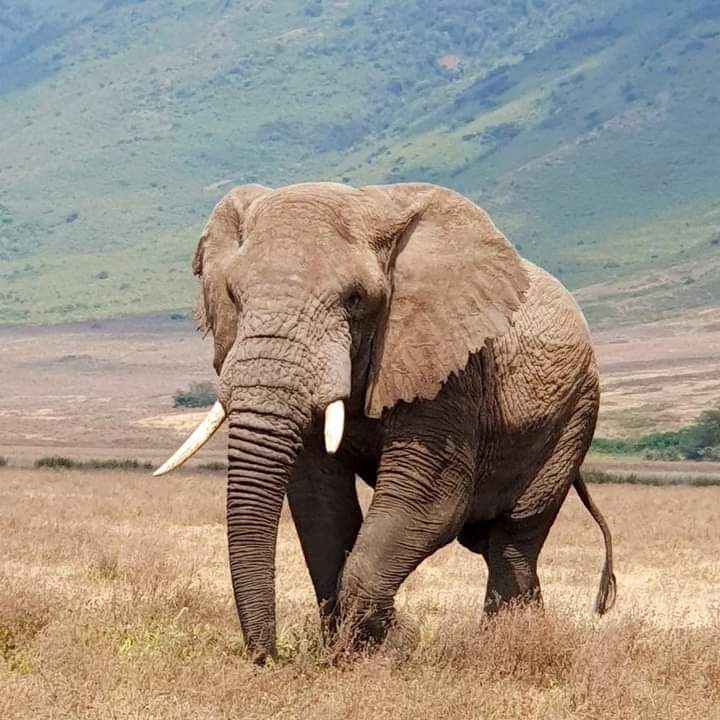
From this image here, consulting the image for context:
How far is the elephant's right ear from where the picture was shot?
8852mm

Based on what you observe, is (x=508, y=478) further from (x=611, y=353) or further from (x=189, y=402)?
(x=611, y=353)

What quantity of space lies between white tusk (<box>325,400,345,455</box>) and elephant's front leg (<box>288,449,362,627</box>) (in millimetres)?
938

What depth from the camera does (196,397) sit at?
85812 millimetres

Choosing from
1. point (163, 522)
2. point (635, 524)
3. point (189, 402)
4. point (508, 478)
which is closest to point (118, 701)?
point (508, 478)

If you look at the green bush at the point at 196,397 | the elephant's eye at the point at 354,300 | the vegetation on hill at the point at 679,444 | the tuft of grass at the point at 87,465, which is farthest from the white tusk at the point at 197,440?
the green bush at the point at 196,397

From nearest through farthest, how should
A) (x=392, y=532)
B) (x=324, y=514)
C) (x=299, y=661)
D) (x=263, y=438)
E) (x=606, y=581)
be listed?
(x=263, y=438) < (x=299, y=661) < (x=392, y=532) < (x=324, y=514) < (x=606, y=581)

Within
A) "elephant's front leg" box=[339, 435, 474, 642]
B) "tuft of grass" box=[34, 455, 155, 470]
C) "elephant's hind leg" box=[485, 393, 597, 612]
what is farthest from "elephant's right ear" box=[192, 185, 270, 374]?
"tuft of grass" box=[34, 455, 155, 470]

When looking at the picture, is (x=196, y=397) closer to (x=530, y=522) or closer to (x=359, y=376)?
(x=530, y=522)

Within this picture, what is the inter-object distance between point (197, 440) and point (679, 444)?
179 feet

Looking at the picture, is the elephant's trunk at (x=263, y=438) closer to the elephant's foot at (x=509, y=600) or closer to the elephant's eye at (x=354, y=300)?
the elephant's eye at (x=354, y=300)

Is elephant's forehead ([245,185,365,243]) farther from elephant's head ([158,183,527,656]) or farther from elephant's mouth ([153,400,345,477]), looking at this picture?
elephant's mouth ([153,400,345,477])

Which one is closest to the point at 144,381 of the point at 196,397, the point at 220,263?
the point at 196,397

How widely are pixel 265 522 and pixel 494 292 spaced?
187 centimetres

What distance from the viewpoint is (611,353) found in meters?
105
